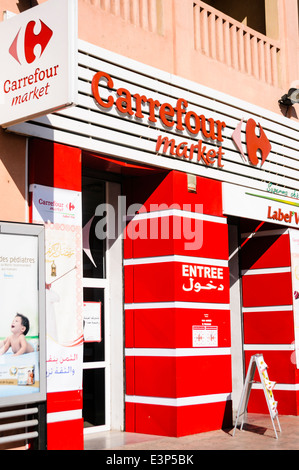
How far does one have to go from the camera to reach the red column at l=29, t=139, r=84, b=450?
24.9ft

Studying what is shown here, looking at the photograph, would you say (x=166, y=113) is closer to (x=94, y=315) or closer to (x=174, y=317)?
(x=174, y=317)

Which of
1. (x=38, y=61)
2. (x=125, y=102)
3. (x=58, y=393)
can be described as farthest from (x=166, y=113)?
(x=58, y=393)

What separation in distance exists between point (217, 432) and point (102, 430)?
1.57 m

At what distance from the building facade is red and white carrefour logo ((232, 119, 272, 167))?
0.10 feet

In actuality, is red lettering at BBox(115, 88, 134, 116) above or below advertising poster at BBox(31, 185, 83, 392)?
above

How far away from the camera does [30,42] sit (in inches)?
280

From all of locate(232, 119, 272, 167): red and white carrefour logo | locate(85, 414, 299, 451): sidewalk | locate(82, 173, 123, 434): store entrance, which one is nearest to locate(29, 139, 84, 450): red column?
locate(85, 414, 299, 451): sidewalk

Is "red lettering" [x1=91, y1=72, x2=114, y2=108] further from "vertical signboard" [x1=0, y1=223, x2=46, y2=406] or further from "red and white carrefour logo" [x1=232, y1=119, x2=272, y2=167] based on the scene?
"red and white carrefour logo" [x1=232, y1=119, x2=272, y2=167]

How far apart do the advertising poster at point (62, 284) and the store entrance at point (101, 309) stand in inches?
56.2

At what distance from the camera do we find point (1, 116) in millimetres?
7336

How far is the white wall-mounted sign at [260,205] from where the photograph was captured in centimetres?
1050

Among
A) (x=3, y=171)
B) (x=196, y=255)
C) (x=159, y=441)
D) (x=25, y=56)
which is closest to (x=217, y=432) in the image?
(x=159, y=441)

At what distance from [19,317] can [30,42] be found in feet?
9.11

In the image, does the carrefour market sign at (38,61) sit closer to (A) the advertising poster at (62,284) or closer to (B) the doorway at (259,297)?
(A) the advertising poster at (62,284)
